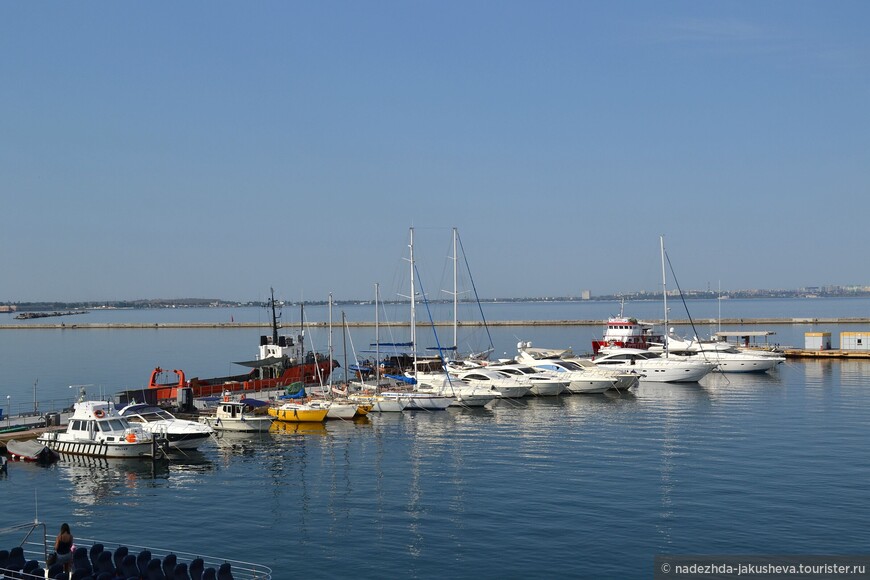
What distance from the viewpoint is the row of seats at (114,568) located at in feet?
66.1

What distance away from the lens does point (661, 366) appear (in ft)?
253

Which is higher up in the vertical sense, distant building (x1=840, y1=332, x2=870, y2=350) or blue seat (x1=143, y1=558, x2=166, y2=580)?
distant building (x1=840, y1=332, x2=870, y2=350)

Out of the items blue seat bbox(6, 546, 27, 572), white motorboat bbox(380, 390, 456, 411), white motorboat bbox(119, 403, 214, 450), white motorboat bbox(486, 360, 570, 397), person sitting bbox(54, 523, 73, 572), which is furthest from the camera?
white motorboat bbox(486, 360, 570, 397)

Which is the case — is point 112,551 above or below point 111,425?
below

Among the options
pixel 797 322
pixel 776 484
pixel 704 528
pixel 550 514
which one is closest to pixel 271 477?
pixel 550 514

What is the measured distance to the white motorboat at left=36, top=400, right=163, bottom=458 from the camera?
141 feet

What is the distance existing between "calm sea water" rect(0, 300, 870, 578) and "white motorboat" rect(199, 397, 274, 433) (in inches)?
49.6

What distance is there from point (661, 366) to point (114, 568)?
63542 millimetres

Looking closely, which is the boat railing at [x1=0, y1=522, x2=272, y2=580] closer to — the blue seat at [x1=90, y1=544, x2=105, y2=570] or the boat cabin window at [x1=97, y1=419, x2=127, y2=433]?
the blue seat at [x1=90, y1=544, x2=105, y2=570]

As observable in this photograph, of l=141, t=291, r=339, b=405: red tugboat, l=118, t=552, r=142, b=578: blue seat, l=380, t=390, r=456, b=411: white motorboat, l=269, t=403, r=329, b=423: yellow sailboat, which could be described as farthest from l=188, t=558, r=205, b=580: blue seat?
l=141, t=291, r=339, b=405: red tugboat

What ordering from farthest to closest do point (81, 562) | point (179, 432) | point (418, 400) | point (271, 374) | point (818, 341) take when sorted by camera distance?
point (818, 341) → point (271, 374) → point (418, 400) → point (179, 432) → point (81, 562)

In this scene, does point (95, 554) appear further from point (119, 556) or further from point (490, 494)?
point (490, 494)

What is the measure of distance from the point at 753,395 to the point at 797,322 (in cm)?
14739

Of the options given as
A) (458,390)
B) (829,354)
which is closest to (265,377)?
(458,390)
